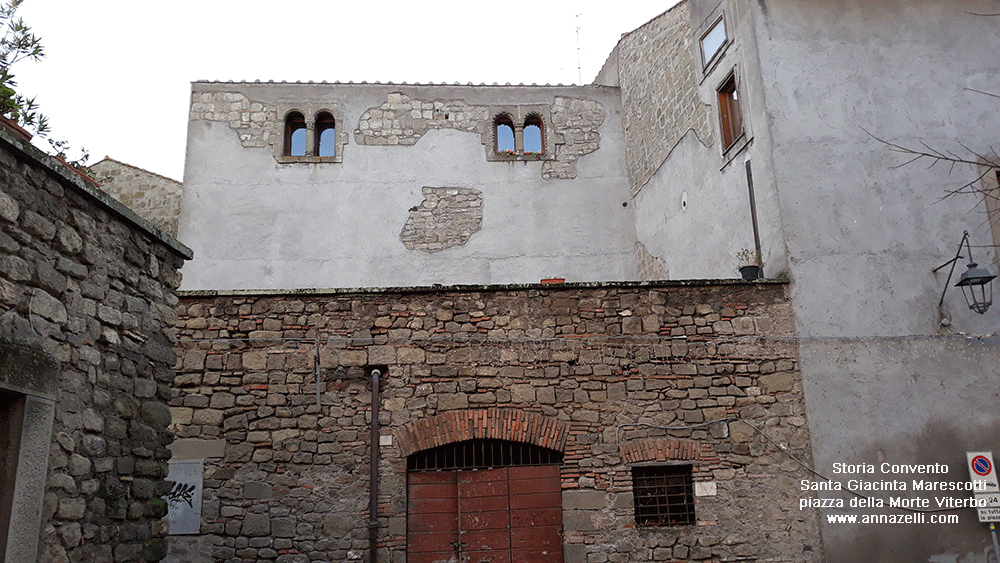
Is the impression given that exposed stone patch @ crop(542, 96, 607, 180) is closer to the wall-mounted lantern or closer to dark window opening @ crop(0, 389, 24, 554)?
the wall-mounted lantern

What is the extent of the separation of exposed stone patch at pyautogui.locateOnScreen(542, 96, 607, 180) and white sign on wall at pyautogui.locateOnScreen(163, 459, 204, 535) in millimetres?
7940

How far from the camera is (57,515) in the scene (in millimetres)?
4891

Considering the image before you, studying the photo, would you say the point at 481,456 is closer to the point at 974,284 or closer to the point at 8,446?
the point at 8,446

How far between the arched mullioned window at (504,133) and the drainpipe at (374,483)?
6814 millimetres

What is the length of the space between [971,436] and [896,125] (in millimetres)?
3702

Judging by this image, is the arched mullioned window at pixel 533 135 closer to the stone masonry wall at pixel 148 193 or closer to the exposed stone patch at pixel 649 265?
the exposed stone patch at pixel 649 265

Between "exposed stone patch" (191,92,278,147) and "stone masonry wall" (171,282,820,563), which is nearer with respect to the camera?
"stone masonry wall" (171,282,820,563)

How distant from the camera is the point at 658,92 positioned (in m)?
13.0

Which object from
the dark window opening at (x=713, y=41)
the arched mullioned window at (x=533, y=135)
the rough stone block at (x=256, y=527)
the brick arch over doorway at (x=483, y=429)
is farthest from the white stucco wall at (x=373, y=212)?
the rough stone block at (x=256, y=527)

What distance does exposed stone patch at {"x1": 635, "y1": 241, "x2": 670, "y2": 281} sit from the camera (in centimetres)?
1248

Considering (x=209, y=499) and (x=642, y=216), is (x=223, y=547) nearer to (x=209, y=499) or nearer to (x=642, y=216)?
(x=209, y=499)

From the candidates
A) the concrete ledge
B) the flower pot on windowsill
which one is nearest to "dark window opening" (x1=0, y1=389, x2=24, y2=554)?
the flower pot on windowsill

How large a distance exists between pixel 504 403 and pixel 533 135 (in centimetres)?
711

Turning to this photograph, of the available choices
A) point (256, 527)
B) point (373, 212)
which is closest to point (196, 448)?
point (256, 527)
